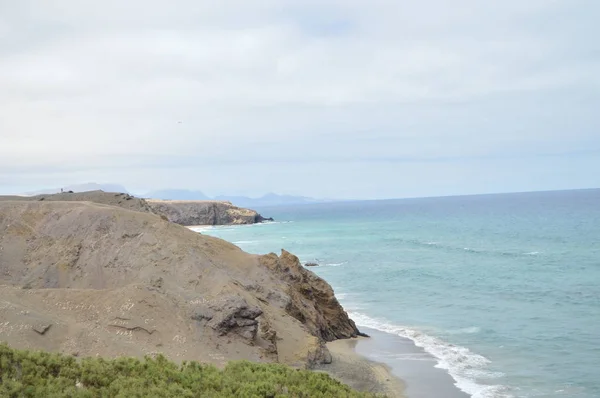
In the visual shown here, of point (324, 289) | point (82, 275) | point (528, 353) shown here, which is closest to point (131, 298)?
point (82, 275)

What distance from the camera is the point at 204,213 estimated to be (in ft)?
468

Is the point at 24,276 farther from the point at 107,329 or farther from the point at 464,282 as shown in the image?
the point at 464,282

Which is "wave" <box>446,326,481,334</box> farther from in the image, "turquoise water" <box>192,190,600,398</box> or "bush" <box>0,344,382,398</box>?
"bush" <box>0,344,382,398</box>

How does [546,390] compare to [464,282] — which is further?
[464,282]

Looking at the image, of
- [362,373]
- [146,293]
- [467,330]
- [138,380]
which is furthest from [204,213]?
[138,380]

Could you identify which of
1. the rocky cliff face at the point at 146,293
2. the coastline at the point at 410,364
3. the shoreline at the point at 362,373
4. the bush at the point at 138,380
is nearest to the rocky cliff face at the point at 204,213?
the rocky cliff face at the point at 146,293

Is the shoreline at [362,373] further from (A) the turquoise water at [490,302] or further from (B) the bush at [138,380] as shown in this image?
(B) the bush at [138,380]

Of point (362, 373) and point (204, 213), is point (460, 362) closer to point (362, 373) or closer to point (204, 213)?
point (362, 373)

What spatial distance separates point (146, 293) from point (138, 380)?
10087 millimetres

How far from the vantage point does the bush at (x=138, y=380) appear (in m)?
11.6

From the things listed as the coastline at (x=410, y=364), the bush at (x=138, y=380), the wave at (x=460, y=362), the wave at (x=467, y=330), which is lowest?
the coastline at (x=410, y=364)

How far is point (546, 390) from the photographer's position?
22328 mm

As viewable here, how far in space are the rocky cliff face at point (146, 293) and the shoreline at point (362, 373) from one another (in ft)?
2.88

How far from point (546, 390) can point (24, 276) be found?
21.0 m
